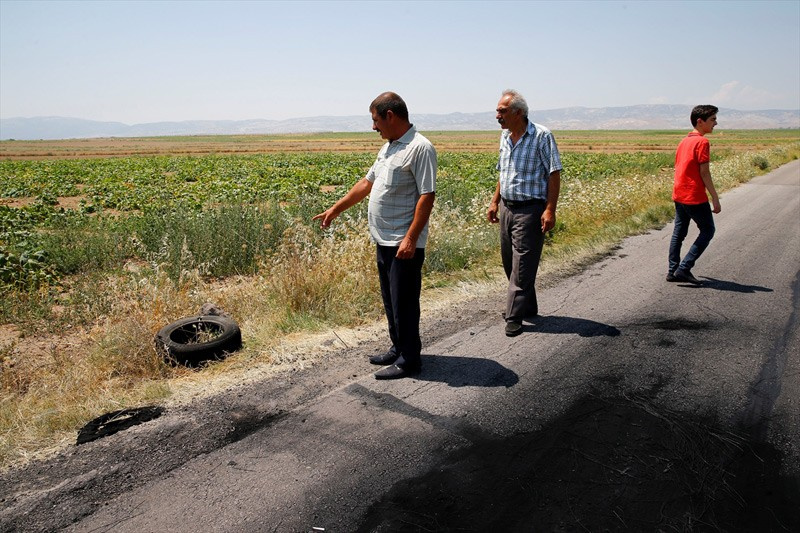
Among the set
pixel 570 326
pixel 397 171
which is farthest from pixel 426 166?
pixel 570 326

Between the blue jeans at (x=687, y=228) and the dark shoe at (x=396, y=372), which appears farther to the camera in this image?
the blue jeans at (x=687, y=228)

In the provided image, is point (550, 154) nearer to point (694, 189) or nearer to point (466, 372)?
point (466, 372)

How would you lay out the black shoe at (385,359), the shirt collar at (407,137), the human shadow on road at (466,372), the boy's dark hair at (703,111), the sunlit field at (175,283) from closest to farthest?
the shirt collar at (407,137), the human shadow on road at (466,372), the sunlit field at (175,283), the black shoe at (385,359), the boy's dark hair at (703,111)

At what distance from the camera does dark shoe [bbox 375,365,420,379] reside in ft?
15.1

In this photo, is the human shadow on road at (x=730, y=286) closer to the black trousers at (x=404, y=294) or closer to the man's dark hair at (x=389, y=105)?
the black trousers at (x=404, y=294)

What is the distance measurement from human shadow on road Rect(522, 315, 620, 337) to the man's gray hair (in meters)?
2.14

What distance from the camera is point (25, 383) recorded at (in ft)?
17.4

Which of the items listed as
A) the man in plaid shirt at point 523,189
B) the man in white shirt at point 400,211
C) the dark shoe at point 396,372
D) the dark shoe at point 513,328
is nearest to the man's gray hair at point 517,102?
the man in plaid shirt at point 523,189

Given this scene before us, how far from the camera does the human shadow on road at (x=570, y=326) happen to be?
566cm

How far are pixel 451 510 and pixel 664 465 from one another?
136 centimetres

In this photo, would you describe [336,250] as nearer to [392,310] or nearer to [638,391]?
[392,310]

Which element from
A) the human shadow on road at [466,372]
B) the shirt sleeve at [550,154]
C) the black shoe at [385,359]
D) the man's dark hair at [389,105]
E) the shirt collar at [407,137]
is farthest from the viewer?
the shirt sleeve at [550,154]

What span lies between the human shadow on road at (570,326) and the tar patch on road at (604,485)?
5.94 ft

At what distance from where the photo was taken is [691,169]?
24.0 ft
